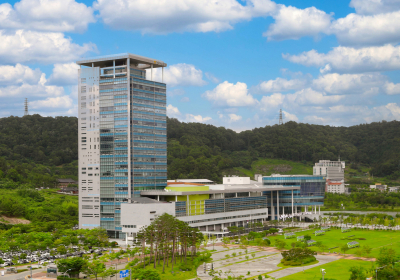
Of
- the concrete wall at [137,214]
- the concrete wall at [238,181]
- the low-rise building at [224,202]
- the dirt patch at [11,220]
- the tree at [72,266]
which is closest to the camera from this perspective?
the tree at [72,266]

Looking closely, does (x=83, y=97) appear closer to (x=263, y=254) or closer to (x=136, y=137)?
(x=136, y=137)

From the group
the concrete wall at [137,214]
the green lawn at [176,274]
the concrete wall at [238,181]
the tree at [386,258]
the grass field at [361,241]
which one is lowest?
the green lawn at [176,274]

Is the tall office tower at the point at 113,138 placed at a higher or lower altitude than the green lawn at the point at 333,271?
higher

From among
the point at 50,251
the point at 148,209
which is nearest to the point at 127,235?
the point at 148,209

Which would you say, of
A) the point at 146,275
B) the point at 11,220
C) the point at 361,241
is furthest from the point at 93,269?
the point at 11,220

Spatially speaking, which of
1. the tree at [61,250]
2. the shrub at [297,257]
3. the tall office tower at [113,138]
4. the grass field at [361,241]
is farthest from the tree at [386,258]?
the tall office tower at [113,138]

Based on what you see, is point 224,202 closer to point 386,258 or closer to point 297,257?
point 297,257

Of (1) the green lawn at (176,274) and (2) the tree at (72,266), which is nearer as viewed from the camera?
(2) the tree at (72,266)

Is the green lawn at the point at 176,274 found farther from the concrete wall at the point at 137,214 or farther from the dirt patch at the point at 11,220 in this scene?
the dirt patch at the point at 11,220
